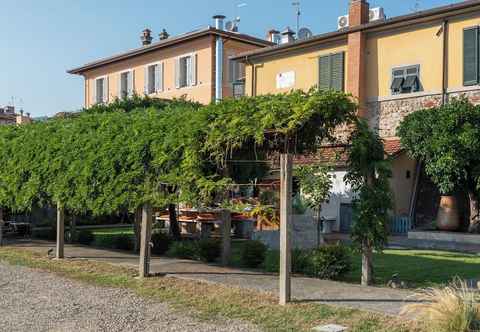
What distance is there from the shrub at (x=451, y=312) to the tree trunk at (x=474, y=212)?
12.3 meters

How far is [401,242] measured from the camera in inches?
701

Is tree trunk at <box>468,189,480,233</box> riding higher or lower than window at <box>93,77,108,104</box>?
lower

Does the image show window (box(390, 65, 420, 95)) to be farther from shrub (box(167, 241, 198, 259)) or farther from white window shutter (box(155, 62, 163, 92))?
white window shutter (box(155, 62, 163, 92))

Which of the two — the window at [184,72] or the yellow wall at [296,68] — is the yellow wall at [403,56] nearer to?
the yellow wall at [296,68]

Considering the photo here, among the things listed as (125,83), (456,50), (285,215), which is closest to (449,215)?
(456,50)

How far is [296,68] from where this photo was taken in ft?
78.6

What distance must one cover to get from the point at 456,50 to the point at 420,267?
955 centimetres

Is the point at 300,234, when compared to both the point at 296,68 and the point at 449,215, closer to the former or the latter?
the point at 449,215

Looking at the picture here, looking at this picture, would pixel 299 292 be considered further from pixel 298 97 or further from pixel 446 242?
pixel 446 242

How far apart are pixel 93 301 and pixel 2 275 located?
3.54 m

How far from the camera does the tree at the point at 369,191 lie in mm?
9383

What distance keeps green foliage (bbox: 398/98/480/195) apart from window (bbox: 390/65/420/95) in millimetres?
2720

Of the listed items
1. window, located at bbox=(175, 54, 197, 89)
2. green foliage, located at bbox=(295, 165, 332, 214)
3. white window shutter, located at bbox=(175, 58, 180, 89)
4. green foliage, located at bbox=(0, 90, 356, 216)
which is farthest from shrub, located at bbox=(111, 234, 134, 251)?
white window shutter, located at bbox=(175, 58, 180, 89)

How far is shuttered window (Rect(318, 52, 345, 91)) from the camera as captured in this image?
22297 millimetres
